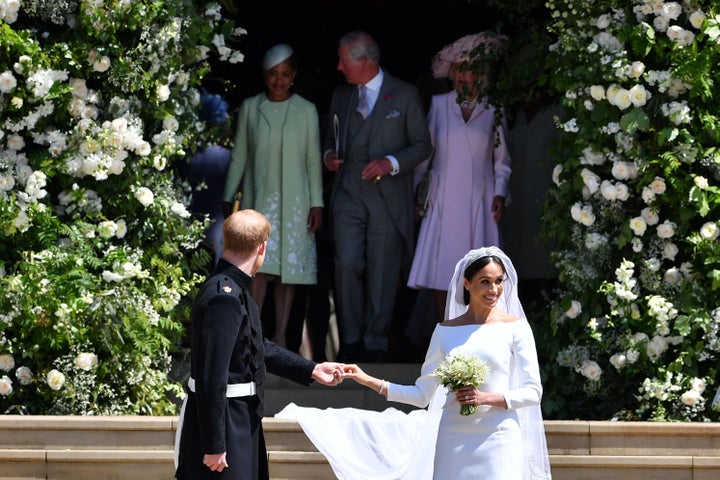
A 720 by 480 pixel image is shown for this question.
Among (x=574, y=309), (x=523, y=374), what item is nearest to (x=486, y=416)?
(x=523, y=374)

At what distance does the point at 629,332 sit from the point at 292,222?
2.40 m

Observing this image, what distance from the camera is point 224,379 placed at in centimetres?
598

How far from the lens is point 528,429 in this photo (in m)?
6.73

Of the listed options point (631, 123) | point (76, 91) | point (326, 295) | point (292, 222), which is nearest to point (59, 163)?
point (76, 91)

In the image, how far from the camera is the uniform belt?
6.10 m

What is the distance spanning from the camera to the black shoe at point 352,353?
383 inches

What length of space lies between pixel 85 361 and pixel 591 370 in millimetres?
2786

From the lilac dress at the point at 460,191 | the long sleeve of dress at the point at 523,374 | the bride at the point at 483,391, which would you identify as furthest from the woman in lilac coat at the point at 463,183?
the long sleeve of dress at the point at 523,374

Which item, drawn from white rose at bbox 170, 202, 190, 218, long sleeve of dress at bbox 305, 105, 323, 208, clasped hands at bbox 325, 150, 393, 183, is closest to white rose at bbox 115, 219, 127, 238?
white rose at bbox 170, 202, 190, 218

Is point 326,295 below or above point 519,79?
below

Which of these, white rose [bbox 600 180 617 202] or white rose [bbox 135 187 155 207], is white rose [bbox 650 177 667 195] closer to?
white rose [bbox 600 180 617 202]

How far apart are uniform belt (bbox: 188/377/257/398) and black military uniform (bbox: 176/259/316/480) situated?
0.01 m

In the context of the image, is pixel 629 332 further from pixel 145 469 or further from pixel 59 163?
pixel 59 163

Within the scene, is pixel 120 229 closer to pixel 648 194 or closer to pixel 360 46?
pixel 360 46
